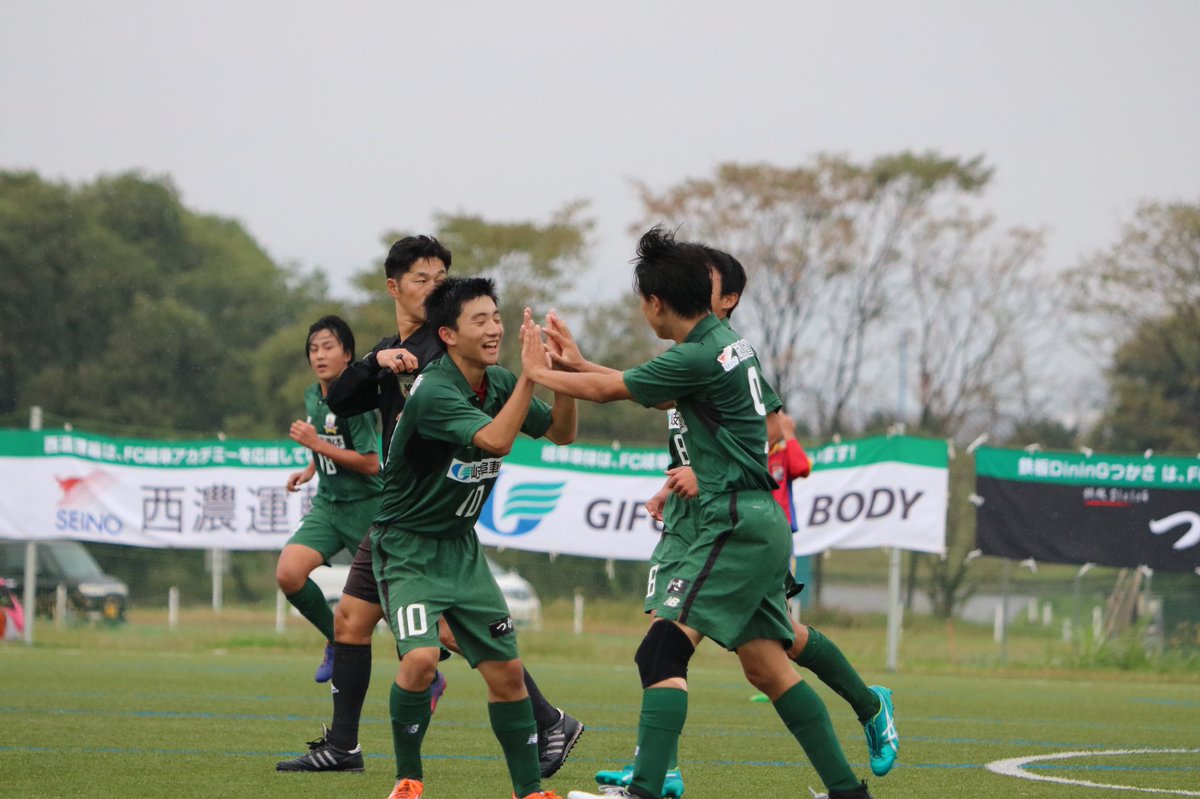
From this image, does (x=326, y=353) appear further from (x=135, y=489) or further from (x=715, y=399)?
(x=135, y=489)

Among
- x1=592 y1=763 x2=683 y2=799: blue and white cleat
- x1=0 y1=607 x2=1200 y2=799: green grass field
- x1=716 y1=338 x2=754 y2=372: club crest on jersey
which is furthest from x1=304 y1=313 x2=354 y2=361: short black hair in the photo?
x1=716 y1=338 x2=754 y2=372: club crest on jersey

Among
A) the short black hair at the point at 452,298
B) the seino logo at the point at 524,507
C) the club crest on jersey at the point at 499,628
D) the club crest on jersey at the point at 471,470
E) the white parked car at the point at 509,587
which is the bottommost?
the white parked car at the point at 509,587

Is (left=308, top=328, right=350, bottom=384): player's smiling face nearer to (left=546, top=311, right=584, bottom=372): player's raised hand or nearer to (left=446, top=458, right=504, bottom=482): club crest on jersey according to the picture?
(left=446, top=458, right=504, bottom=482): club crest on jersey

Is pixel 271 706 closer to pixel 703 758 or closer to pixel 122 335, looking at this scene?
pixel 703 758

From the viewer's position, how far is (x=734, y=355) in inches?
205

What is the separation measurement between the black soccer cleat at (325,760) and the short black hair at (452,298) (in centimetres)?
202

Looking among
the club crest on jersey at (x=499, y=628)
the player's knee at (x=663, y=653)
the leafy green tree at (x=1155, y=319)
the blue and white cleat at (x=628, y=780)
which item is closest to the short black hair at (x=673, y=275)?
the player's knee at (x=663, y=653)

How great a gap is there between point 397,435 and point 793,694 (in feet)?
5.40

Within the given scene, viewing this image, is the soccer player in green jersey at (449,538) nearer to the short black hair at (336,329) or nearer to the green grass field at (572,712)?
the green grass field at (572,712)

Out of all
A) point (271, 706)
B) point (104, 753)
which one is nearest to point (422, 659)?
point (104, 753)

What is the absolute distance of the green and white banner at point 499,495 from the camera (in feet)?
49.0

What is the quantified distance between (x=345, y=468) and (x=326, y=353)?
620 mm

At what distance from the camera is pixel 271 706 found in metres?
9.55

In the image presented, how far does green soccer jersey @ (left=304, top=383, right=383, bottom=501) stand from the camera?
8320 mm
